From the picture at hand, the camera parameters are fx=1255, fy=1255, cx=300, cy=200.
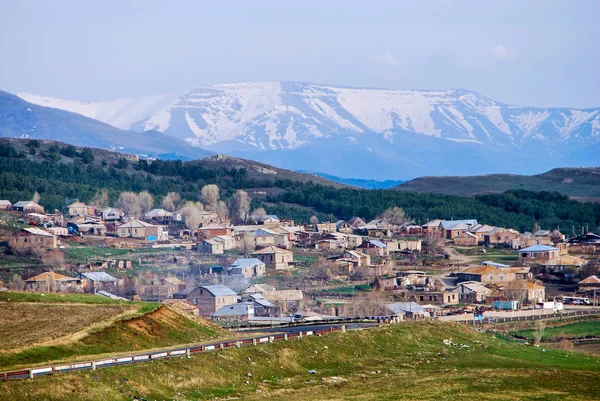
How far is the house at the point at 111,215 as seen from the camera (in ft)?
516

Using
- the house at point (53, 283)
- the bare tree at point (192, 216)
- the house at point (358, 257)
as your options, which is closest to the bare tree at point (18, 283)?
the house at point (53, 283)

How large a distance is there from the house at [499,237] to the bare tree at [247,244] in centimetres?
2904

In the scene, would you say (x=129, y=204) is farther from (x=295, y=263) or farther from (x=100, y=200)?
(x=295, y=263)

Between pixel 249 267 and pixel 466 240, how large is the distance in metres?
39.7

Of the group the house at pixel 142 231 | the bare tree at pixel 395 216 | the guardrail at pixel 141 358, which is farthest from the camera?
the bare tree at pixel 395 216

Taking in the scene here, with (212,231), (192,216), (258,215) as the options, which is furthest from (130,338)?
(258,215)

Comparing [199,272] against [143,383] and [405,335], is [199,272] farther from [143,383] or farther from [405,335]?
[143,383]

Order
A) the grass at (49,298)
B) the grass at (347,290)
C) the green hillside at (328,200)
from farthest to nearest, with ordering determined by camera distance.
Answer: the green hillside at (328,200) < the grass at (347,290) < the grass at (49,298)

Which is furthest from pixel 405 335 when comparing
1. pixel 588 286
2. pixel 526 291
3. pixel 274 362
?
pixel 588 286

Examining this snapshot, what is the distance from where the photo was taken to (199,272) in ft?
380

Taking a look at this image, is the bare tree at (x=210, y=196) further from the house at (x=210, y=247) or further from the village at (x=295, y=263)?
the house at (x=210, y=247)

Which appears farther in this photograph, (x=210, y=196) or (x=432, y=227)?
(x=210, y=196)

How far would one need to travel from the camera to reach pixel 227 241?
13850 centimetres

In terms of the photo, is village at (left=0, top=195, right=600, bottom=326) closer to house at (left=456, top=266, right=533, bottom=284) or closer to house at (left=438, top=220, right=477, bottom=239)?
house at (left=456, top=266, right=533, bottom=284)
